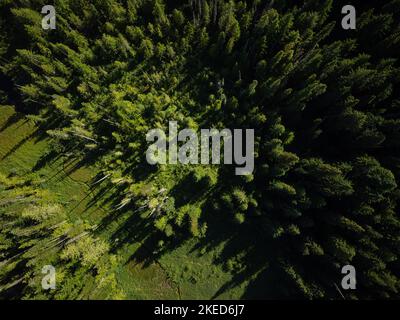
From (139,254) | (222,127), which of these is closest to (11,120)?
(139,254)

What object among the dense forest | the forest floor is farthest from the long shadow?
the forest floor

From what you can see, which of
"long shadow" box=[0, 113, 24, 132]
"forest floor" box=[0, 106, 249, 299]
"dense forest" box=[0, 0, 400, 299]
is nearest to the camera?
"dense forest" box=[0, 0, 400, 299]

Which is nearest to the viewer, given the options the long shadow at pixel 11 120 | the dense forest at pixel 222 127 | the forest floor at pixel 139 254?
the dense forest at pixel 222 127

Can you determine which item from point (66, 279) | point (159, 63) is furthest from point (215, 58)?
point (66, 279)

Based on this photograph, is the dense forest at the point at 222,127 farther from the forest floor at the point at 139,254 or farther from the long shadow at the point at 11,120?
the long shadow at the point at 11,120

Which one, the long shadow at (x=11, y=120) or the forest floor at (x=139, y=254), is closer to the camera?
the forest floor at (x=139, y=254)

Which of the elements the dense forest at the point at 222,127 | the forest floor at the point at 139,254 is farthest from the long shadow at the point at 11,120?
the forest floor at the point at 139,254

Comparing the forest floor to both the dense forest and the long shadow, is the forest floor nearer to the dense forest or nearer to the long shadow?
the dense forest
